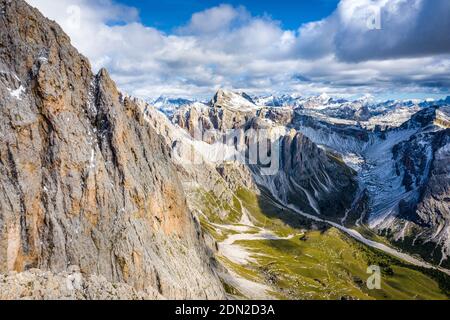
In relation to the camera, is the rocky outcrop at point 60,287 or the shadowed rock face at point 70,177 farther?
the shadowed rock face at point 70,177

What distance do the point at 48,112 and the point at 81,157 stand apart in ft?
38.9

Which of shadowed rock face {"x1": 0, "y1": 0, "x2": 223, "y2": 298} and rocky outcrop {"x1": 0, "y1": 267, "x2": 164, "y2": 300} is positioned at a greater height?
shadowed rock face {"x1": 0, "y1": 0, "x2": 223, "y2": 298}

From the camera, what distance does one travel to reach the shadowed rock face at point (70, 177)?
79438mm

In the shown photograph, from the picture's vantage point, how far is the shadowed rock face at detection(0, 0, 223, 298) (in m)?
79.4

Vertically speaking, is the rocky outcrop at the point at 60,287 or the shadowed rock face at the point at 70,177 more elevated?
the shadowed rock face at the point at 70,177

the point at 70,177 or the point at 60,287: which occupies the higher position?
the point at 70,177

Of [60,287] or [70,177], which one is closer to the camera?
[60,287]

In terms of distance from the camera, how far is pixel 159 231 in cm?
10662

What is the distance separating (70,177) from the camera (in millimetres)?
86812

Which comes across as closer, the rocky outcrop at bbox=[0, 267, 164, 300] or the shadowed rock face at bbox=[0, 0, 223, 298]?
the rocky outcrop at bbox=[0, 267, 164, 300]
